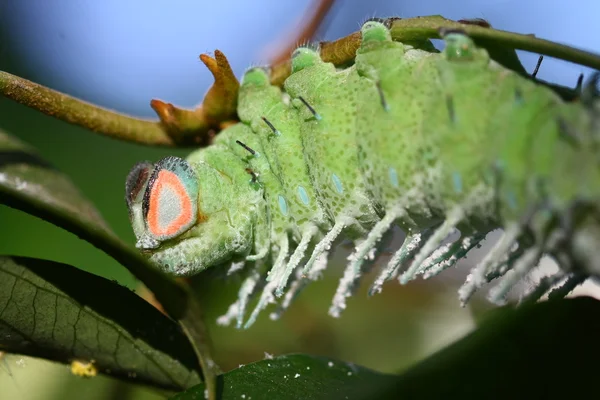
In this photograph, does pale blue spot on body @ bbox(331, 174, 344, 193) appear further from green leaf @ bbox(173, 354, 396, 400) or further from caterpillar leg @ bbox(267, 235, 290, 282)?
green leaf @ bbox(173, 354, 396, 400)

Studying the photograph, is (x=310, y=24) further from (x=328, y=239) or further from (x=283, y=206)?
(x=328, y=239)

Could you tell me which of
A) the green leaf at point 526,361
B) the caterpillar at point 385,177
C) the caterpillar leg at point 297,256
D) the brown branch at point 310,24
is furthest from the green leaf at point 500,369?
the brown branch at point 310,24

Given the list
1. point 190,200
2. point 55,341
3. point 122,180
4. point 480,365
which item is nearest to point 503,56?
point 480,365

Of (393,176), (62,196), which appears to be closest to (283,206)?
(393,176)

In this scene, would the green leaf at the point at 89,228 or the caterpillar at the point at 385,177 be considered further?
the green leaf at the point at 89,228

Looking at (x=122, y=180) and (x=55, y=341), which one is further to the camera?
(x=122, y=180)

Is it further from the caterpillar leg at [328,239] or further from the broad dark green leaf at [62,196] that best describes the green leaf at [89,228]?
the caterpillar leg at [328,239]

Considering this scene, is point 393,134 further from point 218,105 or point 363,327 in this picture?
point 363,327
